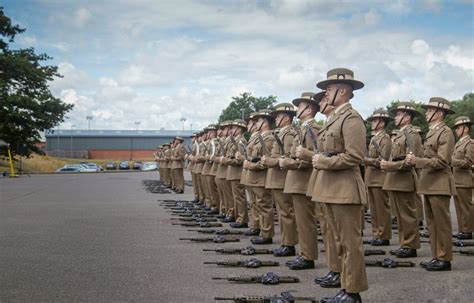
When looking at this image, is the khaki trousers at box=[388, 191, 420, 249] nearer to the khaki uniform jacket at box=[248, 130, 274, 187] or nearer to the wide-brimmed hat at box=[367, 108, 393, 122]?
the wide-brimmed hat at box=[367, 108, 393, 122]

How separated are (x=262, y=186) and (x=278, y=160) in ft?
4.23

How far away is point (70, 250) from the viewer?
379 inches

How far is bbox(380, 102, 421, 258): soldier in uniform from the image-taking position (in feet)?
30.5

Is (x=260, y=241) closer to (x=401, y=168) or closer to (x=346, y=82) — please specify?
(x=401, y=168)

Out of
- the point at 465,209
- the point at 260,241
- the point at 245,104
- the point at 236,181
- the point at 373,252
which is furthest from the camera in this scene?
the point at 245,104

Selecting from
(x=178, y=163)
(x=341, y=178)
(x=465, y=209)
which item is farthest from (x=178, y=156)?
(x=341, y=178)

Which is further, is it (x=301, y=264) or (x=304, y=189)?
(x=304, y=189)

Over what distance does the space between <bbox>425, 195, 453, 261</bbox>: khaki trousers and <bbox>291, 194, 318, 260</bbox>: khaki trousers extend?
5.40 feet

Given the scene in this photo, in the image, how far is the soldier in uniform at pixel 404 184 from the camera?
30.5ft

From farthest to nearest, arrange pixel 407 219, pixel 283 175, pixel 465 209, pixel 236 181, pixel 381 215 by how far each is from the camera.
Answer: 1. pixel 236 181
2. pixel 465 209
3. pixel 381 215
4. pixel 283 175
5. pixel 407 219

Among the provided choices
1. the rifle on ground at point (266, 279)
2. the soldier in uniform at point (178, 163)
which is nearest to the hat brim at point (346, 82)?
the rifle on ground at point (266, 279)

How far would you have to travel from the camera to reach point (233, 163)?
520 inches

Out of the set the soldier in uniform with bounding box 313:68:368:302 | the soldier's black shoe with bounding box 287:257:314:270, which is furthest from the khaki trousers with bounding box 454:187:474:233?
the soldier in uniform with bounding box 313:68:368:302

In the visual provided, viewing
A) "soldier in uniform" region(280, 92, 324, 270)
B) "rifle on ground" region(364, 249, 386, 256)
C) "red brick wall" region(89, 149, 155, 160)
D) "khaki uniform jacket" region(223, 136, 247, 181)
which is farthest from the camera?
"red brick wall" region(89, 149, 155, 160)
